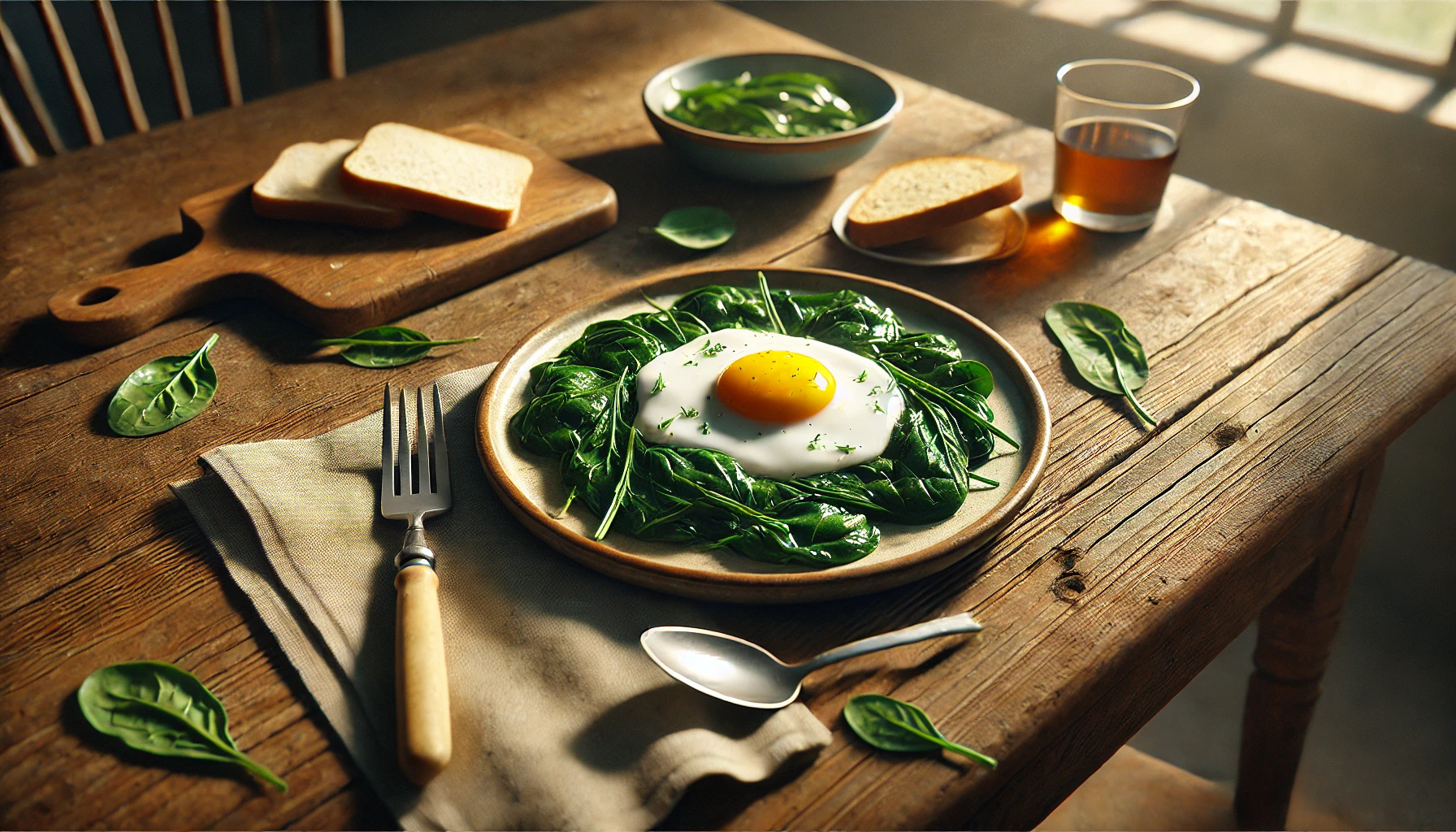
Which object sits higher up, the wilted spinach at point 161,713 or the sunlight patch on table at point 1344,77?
the wilted spinach at point 161,713

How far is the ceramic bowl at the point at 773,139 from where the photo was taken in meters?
1.85

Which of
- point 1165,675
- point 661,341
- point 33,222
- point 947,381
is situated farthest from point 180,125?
point 1165,675

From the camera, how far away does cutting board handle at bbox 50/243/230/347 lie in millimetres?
1523

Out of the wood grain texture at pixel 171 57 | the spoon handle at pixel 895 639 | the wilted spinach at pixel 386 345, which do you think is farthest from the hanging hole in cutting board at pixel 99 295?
the spoon handle at pixel 895 639

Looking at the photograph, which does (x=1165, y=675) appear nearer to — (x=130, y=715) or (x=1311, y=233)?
(x=1311, y=233)

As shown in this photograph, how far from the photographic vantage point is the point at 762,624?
1071 mm

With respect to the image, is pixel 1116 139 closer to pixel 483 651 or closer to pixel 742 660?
pixel 742 660

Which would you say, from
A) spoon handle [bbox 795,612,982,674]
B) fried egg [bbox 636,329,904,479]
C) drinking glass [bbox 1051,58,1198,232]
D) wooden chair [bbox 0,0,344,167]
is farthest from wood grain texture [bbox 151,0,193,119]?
spoon handle [bbox 795,612,982,674]

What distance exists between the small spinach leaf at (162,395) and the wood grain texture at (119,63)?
1171 mm

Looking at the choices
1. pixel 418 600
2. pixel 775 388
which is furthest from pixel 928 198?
pixel 418 600

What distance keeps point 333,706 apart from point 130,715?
0.64 ft

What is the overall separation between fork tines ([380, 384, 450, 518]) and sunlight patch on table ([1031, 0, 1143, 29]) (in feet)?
10.9

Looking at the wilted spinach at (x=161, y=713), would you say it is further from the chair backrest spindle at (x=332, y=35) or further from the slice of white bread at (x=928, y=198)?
the chair backrest spindle at (x=332, y=35)

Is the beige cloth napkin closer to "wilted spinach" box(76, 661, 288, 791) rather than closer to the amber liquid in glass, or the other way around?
"wilted spinach" box(76, 661, 288, 791)
